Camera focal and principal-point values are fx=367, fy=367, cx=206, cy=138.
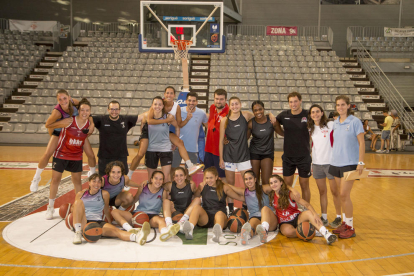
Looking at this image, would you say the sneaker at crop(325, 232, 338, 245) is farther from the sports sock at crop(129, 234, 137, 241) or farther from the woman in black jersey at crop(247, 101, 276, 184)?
the sports sock at crop(129, 234, 137, 241)

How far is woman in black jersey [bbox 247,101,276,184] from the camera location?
5.15 metres

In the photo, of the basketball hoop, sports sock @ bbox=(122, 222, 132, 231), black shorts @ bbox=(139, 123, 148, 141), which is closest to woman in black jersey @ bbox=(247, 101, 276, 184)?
black shorts @ bbox=(139, 123, 148, 141)

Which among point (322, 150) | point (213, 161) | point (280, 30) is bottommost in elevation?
point (213, 161)

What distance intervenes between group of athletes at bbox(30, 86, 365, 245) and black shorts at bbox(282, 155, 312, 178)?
1cm

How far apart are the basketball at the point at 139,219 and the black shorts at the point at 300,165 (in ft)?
6.65

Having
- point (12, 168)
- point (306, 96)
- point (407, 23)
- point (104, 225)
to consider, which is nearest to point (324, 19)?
point (407, 23)

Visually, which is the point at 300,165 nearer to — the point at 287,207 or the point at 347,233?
the point at 287,207

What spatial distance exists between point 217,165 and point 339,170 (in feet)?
5.83

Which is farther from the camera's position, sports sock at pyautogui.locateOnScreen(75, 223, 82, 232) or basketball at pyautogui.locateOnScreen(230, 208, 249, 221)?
basketball at pyautogui.locateOnScreen(230, 208, 249, 221)

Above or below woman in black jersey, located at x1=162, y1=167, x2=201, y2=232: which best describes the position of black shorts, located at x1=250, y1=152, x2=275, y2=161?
above

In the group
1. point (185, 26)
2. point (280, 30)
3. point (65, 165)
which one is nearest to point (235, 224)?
point (65, 165)

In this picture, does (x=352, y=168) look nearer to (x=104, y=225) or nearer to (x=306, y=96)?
(x=104, y=225)

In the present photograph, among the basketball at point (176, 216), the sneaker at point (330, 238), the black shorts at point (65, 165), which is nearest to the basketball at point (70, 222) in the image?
the black shorts at point (65, 165)

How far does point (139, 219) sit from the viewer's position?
15.3 ft
